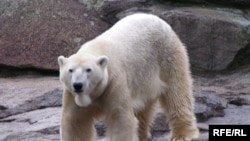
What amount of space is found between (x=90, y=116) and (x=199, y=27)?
12.7ft

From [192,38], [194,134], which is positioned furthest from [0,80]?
[194,134]

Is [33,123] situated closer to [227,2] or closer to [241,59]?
[241,59]

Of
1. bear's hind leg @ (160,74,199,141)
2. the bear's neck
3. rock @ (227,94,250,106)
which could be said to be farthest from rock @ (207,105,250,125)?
the bear's neck

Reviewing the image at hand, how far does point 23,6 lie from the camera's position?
10430 millimetres

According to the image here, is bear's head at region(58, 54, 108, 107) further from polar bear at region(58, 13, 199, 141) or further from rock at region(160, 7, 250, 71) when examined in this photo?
rock at region(160, 7, 250, 71)

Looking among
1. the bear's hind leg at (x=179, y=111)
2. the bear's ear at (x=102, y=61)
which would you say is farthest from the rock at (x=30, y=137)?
the bear's ear at (x=102, y=61)

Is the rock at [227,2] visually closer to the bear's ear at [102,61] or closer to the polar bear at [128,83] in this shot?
the polar bear at [128,83]

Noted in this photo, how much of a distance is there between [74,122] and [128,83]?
2.05 feet

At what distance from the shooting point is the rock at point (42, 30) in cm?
984

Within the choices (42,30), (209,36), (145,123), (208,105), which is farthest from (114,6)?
(145,123)

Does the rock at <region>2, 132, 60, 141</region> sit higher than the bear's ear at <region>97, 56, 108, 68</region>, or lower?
lower

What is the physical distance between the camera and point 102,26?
1034 centimetres

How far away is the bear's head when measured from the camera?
19.0ft

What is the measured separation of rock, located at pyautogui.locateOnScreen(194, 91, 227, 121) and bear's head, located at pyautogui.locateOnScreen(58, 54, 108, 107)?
7.36 ft
